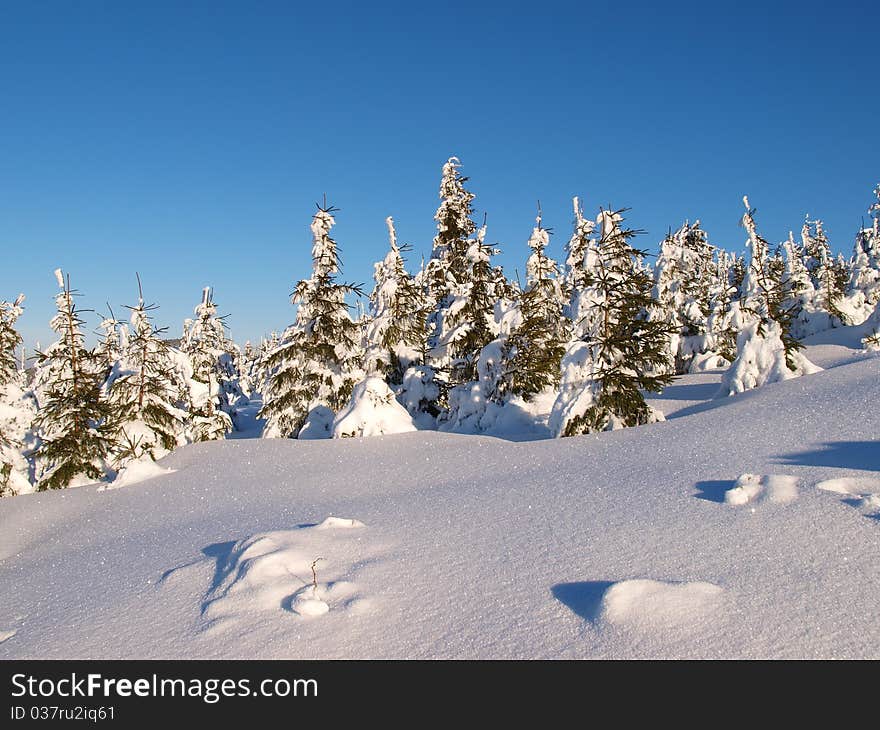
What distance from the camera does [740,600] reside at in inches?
134

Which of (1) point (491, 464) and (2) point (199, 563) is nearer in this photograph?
(2) point (199, 563)

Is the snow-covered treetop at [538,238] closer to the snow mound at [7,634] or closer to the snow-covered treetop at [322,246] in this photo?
the snow-covered treetop at [322,246]

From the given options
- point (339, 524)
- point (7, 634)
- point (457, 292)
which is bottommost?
point (7, 634)

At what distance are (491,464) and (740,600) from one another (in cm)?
491

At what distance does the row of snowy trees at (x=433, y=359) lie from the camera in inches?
472

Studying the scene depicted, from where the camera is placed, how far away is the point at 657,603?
3.42m

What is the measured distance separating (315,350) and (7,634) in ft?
51.0

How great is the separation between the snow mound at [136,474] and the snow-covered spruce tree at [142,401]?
18.9 feet

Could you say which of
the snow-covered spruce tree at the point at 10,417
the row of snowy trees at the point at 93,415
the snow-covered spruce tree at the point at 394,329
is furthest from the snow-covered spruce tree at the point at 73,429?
the snow-covered spruce tree at the point at 394,329

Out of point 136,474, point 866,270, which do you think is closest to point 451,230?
point 136,474

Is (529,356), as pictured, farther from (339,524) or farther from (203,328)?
(203,328)

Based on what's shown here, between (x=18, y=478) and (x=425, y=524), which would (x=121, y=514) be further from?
(x=18, y=478)
